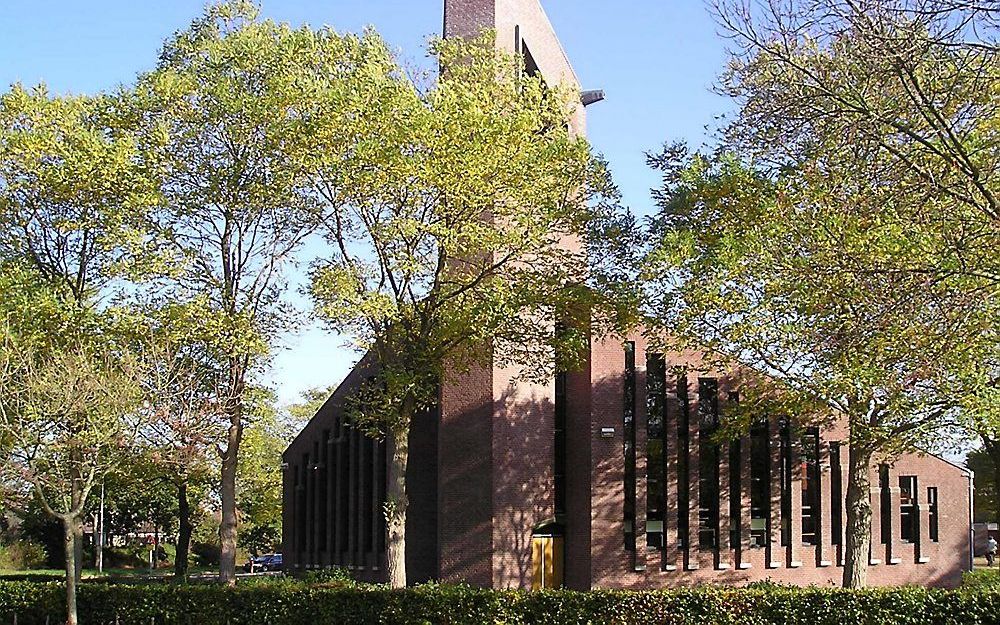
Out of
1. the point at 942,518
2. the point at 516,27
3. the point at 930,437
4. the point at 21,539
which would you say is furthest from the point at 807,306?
the point at 21,539

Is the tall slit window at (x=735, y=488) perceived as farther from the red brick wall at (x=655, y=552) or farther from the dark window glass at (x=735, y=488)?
the red brick wall at (x=655, y=552)

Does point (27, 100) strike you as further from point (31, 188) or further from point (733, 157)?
point (733, 157)

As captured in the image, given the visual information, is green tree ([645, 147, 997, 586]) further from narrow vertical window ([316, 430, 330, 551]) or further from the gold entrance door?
narrow vertical window ([316, 430, 330, 551])

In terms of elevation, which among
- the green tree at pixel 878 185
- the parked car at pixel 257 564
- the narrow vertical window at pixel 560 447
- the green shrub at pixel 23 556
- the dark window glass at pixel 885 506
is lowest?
the parked car at pixel 257 564

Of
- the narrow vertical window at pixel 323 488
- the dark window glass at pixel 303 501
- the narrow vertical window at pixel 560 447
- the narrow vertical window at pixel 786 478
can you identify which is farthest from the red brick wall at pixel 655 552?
the dark window glass at pixel 303 501

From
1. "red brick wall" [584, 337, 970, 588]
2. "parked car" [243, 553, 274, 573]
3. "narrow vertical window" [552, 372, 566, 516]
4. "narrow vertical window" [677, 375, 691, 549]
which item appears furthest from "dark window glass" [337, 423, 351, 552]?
"parked car" [243, 553, 274, 573]

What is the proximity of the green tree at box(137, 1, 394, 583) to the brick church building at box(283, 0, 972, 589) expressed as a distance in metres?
5.73

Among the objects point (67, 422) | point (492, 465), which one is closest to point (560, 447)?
point (492, 465)

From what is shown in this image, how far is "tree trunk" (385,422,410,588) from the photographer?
80.5 feet

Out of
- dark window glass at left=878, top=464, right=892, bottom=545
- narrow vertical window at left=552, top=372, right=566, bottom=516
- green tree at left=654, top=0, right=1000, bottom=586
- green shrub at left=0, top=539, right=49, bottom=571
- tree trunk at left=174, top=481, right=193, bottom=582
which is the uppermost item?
green tree at left=654, top=0, right=1000, bottom=586

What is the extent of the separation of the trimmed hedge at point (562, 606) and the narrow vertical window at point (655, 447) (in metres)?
9.79

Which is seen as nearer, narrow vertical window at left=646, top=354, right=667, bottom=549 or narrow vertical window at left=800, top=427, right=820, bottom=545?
narrow vertical window at left=646, top=354, right=667, bottom=549

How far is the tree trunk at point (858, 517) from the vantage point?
2634cm

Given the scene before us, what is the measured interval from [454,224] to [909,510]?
1970cm
